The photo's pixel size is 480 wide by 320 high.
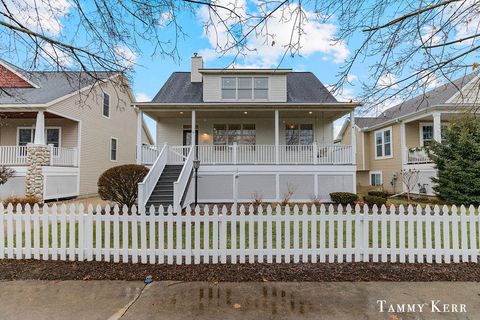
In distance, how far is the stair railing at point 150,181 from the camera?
8.26 metres

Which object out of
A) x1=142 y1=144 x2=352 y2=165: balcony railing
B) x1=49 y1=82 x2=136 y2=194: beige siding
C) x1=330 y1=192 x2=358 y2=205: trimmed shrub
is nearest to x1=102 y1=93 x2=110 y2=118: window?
x1=49 y1=82 x2=136 y2=194: beige siding

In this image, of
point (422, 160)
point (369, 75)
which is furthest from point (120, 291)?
point (422, 160)

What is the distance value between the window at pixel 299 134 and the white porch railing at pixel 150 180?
6.67m

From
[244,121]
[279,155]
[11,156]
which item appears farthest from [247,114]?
[11,156]

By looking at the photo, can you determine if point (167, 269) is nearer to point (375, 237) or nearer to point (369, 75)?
point (375, 237)

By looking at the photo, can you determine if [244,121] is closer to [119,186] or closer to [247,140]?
[247,140]

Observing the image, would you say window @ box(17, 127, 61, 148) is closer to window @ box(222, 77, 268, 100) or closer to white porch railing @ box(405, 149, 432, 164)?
window @ box(222, 77, 268, 100)

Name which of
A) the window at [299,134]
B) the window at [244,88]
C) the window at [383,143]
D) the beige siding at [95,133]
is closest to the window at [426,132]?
the window at [383,143]

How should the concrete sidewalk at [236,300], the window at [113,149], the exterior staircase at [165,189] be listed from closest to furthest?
the concrete sidewalk at [236,300], the exterior staircase at [165,189], the window at [113,149]

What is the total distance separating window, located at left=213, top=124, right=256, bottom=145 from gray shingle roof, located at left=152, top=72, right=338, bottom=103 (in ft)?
6.31

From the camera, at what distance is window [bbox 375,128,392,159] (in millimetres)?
17181

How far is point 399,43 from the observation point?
13.0 feet

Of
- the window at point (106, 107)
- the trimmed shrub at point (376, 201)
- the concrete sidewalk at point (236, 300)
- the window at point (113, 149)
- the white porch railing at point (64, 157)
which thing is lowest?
the concrete sidewalk at point (236, 300)

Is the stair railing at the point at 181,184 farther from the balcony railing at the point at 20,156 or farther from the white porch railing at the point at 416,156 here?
Answer: the white porch railing at the point at 416,156
